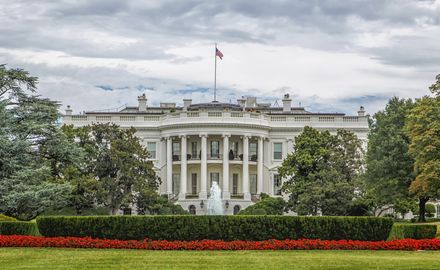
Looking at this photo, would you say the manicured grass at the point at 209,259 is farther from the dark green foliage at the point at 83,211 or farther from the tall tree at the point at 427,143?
the dark green foliage at the point at 83,211

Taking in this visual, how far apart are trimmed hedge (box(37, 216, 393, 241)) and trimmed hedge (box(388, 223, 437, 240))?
1.78 meters

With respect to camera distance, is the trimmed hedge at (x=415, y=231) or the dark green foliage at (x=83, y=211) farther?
the dark green foliage at (x=83, y=211)

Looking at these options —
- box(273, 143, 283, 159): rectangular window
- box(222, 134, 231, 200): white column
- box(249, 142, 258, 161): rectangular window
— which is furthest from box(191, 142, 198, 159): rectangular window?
A: box(273, 143, 283, 159): rectangular window

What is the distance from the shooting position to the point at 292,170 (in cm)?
6212

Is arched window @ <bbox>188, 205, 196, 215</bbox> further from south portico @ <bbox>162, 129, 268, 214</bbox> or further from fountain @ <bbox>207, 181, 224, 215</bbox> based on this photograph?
fountain @ <bbox>207, 181, 224, 215</bbox>

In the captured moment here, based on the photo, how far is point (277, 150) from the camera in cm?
8181

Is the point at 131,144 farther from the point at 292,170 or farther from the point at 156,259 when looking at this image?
the point at 156,259

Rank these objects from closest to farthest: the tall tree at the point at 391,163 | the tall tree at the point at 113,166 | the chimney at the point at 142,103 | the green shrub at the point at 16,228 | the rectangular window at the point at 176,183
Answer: the green shrub at the point at 16,228
the tall tree at the point at 113,166
the tall tree at the point at 391,163
the rectangular window at the point at 176,183
the chimney at the point at 142,103

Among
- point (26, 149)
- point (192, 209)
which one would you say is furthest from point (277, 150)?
point (26, 149)

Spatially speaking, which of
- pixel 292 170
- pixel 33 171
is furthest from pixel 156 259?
pixel 292 170

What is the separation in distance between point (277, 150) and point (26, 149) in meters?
42.0

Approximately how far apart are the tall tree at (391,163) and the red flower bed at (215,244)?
2457cm

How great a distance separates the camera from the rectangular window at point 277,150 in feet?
268

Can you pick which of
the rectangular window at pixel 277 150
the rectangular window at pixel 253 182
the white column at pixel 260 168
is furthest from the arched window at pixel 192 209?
the rectangular window at pixel 277 150
